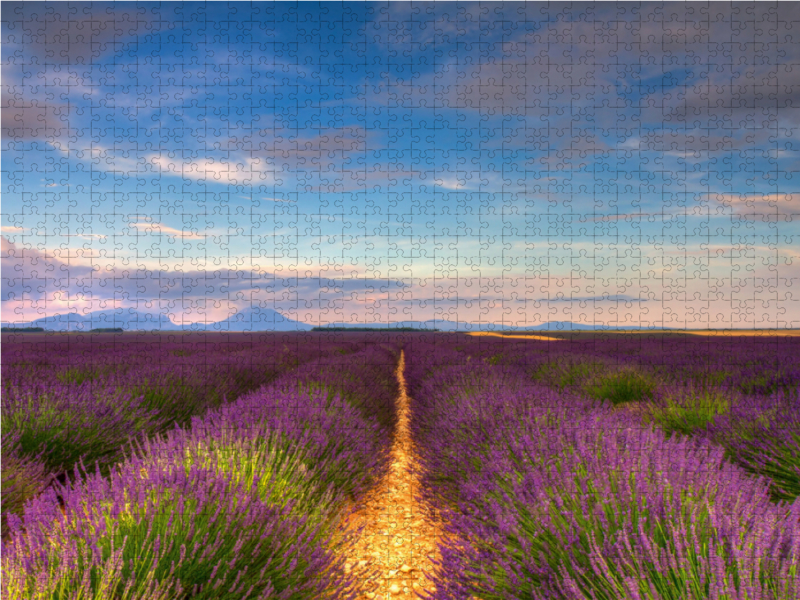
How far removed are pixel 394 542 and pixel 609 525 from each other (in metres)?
2.14

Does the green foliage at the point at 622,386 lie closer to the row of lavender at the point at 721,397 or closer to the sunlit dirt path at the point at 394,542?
the row of lavender at the point at 721,397

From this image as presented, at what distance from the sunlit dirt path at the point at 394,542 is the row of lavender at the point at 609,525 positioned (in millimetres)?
439

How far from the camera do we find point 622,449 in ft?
9.34

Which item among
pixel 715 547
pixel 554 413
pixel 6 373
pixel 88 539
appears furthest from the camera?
pixel 6 373

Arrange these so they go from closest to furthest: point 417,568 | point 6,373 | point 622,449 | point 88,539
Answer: point 88,539 < point 622,449 < point 417,568 < point 6,373

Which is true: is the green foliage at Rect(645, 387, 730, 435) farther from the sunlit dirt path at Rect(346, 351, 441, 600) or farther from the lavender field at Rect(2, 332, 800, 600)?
the sunlit dirt path at Rect(346, 351, 441, 600)

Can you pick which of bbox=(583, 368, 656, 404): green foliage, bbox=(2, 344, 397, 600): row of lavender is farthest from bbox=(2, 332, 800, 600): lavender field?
bbox=(583, 368, 656, 404): green foliage

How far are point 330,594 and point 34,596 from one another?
120 centimetres

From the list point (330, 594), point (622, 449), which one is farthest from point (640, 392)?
point (330, 594)

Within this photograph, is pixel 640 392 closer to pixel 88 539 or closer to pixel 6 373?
pixel 88 539

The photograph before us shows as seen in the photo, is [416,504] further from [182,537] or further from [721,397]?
[721,397]

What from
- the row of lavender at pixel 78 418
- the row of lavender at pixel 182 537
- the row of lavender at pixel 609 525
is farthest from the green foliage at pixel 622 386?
the row of lavender at pixel 78 418

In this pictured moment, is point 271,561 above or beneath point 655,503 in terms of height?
beneath

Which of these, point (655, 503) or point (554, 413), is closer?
point (655, 503)
